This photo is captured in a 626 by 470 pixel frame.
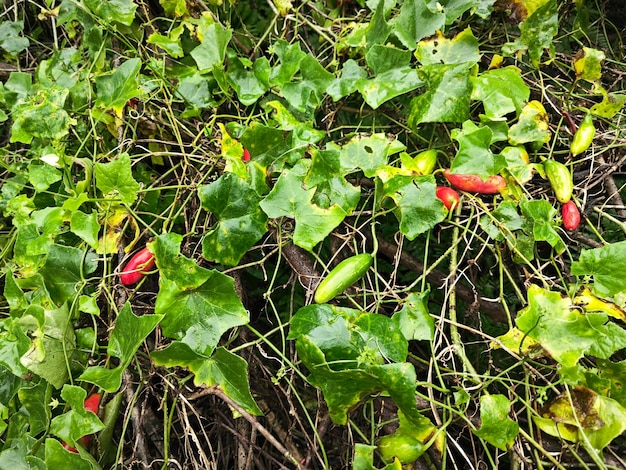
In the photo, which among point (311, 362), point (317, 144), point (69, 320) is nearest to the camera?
point (311, 362)

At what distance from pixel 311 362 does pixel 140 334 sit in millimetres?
253

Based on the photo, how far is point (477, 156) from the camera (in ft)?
2.81

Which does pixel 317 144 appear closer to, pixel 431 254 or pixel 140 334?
pixel 431 254

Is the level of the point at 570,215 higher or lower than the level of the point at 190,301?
higher

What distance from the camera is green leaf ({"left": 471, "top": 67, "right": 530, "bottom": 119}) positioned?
35.4 inches

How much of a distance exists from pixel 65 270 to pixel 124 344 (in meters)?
0.19

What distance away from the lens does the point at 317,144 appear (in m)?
0.99

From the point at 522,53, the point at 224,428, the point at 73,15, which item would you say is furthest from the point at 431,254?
the point at 73,15

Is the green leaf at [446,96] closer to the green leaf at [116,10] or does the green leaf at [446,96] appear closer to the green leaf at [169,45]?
the green leaf at [169,45]

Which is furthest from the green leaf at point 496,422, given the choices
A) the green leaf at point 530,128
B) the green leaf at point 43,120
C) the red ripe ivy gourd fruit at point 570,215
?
the green leaf at point 43,120

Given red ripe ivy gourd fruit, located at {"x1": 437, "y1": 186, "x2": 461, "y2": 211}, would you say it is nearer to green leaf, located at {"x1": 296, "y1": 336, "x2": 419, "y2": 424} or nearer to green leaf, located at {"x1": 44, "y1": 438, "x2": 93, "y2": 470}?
green leaf, located at {"x1": 296, "y1": 336, "x2": 419, "y2": 424}

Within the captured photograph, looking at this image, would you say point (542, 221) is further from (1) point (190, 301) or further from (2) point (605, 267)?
(1) point (190, 301)

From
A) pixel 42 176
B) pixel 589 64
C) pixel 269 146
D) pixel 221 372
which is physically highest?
pixel 589 64

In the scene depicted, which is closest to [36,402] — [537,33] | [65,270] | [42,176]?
[65,270]
